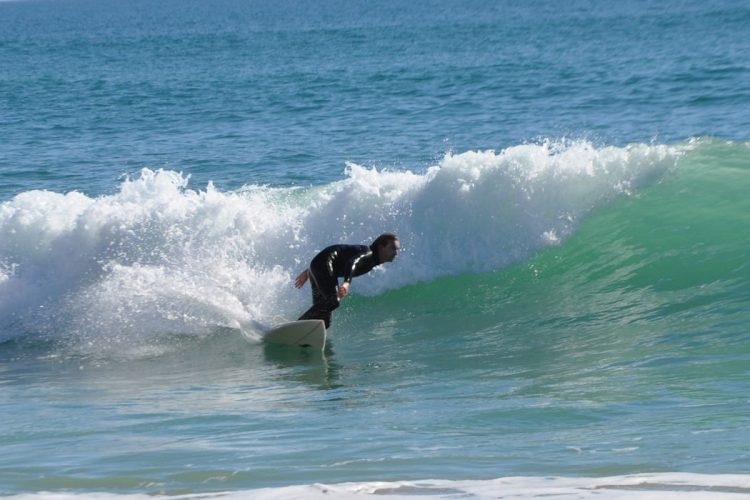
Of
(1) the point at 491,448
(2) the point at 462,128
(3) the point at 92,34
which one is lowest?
(1) the point at 491,448

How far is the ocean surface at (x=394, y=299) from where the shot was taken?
5953 millimetres

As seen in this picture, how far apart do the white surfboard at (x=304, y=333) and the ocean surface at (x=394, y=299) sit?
0.17 m

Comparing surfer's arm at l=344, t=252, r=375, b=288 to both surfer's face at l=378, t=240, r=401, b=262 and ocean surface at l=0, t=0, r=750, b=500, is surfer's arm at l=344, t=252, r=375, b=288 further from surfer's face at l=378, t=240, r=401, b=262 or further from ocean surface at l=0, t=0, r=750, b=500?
ocean surface at l=0, t=0, r=750, b=500

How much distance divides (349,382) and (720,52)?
2567cm

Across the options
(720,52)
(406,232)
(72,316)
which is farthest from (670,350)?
(720,52)

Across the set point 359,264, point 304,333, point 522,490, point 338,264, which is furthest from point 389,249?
point 522,490

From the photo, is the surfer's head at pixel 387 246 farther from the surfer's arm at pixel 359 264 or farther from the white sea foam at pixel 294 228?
the white sea foam at pixel 294 228

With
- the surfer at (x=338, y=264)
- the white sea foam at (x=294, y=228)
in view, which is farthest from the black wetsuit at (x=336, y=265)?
the white sea foam at (x=294, y=228)

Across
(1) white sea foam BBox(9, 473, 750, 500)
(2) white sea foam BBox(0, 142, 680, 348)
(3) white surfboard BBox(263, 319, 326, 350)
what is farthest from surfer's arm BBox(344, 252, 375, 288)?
(1) white sea foam BBox(9, 473, 750, 500)

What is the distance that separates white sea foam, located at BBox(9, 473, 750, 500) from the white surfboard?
4.05m

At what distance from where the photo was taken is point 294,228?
12.4m

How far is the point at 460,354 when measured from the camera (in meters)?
9.30

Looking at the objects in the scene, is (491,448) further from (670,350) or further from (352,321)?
(352,321)

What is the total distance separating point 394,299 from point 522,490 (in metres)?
6.47
